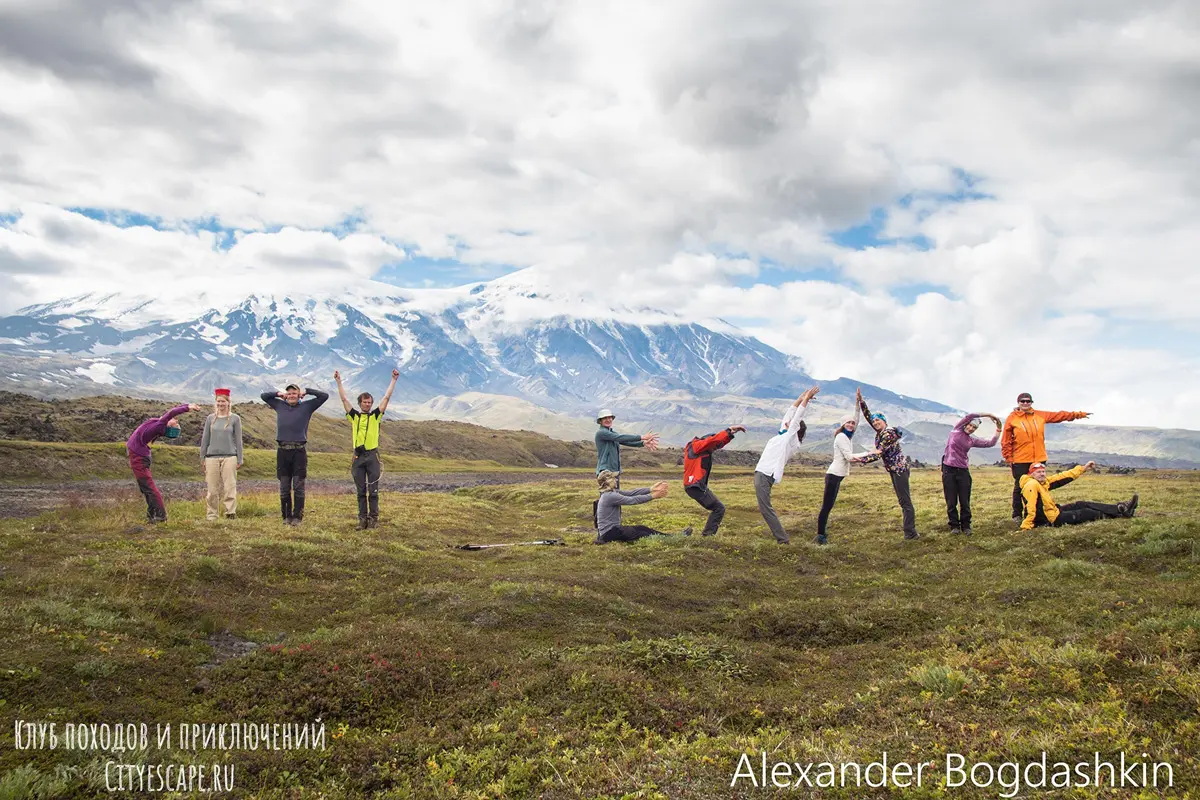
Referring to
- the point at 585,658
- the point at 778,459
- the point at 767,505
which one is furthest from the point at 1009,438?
the point at 585,658

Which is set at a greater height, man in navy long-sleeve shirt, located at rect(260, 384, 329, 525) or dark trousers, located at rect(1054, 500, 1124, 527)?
man in navy long-sleeve shirt, located at rect(260, 384, 329, 525)

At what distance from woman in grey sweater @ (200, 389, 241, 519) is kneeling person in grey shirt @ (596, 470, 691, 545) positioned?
34.5 ft

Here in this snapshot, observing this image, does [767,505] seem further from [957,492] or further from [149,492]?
[149,492]

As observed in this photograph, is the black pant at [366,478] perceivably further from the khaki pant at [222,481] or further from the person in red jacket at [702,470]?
the person in red jacket at [702,470]

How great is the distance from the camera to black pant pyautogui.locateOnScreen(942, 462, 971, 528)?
19672 millimetres

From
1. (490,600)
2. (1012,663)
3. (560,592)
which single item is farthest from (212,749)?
(1012,663)

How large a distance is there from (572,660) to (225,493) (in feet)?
47.7

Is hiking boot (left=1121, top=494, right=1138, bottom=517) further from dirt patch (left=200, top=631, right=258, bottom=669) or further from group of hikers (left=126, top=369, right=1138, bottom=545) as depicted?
dirt patch (left=200, top=631, right=258, bottom=669)

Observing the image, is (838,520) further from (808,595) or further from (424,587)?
(424,587)

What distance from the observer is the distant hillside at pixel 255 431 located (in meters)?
73.7

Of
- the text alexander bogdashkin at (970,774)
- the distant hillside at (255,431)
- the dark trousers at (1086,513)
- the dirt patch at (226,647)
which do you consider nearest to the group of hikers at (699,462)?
the dark trousers at (1086,513)

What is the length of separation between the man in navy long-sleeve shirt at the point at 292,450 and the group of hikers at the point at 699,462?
30 mm

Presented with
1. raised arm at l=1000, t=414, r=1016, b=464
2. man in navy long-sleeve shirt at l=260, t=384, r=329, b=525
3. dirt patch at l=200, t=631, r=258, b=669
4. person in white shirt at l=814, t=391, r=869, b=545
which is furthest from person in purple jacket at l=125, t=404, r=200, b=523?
raised arm at l=1000, t=414, r=1016, b=464

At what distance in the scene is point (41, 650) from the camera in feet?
25.8
